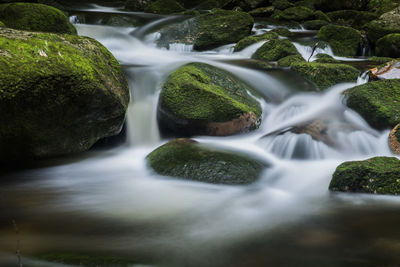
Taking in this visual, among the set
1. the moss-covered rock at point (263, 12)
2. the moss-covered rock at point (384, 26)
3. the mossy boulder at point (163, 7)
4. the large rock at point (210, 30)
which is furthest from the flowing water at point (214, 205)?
the moss-covered rock at point (263, 12)

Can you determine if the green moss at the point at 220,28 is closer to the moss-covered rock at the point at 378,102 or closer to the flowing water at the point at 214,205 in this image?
the flowing water at the point at 214,205

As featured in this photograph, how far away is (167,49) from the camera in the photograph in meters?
11.2

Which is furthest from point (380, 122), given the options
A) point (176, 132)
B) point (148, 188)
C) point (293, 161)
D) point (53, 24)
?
point (53, 24)

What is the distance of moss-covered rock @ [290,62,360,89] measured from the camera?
24.3 ft

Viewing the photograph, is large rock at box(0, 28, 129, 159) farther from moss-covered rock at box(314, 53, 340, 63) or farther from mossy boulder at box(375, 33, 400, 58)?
mossy boulder at box(375, 33, 400, 58)

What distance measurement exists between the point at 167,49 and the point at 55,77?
7.43m

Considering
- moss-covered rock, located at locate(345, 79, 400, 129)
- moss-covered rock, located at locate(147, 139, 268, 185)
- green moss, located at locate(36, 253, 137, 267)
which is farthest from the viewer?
moss-covered rock, located at locate(345, 79, 400, 129)

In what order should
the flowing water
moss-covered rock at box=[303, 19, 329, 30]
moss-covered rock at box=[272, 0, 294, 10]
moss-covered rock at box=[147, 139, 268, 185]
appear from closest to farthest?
1. the flowing water
2. moss-covered rock at box=[147, 139, 268, 185]
3. moss-covered rock at box=[303, 19, 329, 30]
4. moss-covered rock at box=[272, 0, 294, 10]

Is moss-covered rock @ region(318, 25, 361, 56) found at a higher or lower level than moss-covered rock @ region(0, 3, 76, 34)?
lower

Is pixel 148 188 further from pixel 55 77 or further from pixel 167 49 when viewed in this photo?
pixel 167 49

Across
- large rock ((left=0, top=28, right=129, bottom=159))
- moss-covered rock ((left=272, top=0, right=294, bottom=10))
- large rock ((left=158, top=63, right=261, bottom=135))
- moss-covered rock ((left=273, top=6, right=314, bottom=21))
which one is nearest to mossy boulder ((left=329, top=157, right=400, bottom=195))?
large rock ((left=158, top=63, right=261, bottom=135))

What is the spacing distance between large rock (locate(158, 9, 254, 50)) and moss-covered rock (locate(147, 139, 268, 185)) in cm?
→ 733

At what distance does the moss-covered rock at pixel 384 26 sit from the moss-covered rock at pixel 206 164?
958cm

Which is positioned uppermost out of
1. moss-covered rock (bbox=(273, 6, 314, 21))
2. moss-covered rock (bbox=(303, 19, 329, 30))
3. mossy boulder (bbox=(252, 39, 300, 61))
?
moss-covered rock (bbox=(273, 6, 314, 21))
